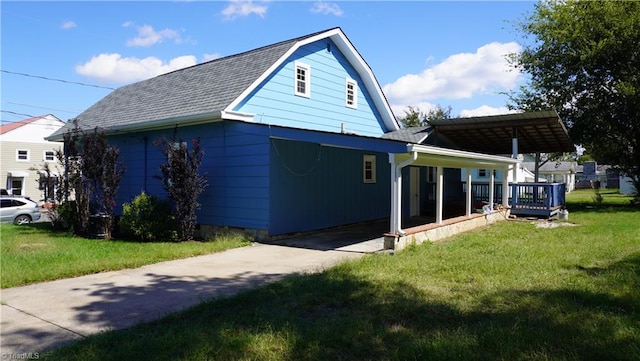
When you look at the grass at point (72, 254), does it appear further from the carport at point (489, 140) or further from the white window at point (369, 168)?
the carport at point (489, 140)

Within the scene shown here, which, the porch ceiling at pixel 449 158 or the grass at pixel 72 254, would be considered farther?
the porch ceiling at pixel 449 158

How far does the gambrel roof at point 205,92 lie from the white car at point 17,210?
325cm

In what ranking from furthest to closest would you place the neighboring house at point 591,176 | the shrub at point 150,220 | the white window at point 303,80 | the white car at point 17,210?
the neighboring house at point 591,176, the white car at point 17,210, the white window at point 303,80, the shrub at point 150,220

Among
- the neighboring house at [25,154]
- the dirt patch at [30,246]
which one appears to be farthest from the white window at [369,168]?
the neighboring house at [25,154]

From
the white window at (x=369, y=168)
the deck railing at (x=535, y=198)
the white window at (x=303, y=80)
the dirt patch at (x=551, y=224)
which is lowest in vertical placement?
the dirt patch at (x=551, y=224)

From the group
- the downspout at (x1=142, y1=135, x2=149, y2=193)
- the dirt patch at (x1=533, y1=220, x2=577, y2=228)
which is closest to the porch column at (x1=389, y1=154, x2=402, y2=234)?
the dirt patch at (x1=533, y1=220, x2=577, y2=228)

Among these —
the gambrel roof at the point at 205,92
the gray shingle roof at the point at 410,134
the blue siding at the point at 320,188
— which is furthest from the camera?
the gray shingle roof at the point at 410,134

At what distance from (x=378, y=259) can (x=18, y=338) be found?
544 centimetres

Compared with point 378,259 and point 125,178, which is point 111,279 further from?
point 125,178

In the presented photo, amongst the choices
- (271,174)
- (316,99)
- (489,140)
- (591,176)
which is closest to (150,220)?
(271,174)

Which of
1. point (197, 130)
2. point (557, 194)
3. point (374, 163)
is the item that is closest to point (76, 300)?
point (197, 130)

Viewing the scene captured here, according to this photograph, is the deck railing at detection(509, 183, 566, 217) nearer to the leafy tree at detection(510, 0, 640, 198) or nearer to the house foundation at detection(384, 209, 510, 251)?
the house foundation at detection(384, 209, 510, 251)

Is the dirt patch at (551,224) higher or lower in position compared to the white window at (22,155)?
lower

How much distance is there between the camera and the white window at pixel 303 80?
14114mm
